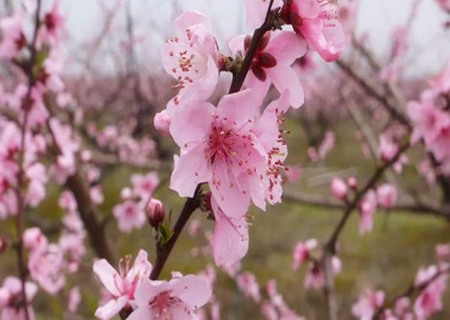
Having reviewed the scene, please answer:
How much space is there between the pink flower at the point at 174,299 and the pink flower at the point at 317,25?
1.19ft

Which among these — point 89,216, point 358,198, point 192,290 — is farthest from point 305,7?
point 89,216

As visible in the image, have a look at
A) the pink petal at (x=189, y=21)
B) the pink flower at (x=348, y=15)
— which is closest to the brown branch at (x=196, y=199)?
the pink petal at (x=189, y=21)

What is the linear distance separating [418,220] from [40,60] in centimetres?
851

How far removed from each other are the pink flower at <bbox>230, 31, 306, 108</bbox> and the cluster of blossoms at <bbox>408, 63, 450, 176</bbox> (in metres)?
1.30

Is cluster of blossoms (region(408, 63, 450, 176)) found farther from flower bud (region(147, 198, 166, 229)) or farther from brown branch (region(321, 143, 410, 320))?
flower bud (region(147, 198, 166, 229))

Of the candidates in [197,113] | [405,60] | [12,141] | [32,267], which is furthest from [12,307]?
[405,60]

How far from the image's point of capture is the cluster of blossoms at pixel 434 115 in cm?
211

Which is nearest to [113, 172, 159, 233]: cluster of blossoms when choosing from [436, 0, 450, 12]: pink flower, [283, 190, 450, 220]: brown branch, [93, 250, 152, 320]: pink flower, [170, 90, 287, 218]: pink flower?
[283, 190, 450, 220]: brown branch

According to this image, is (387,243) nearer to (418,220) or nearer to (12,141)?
(418,220)

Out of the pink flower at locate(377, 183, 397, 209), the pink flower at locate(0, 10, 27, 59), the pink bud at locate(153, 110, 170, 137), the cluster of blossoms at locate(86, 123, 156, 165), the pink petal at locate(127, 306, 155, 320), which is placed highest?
the cluster of blossoms at locate(86, 123, 156, 165)

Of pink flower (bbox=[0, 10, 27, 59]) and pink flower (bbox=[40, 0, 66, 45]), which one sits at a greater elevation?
pink flower (bbox=[40, 0, 66, 45])

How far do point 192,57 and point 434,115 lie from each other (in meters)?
1.49

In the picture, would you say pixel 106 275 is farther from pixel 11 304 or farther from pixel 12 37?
pixel 12 37

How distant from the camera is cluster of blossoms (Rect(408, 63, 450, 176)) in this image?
2.11 metres
